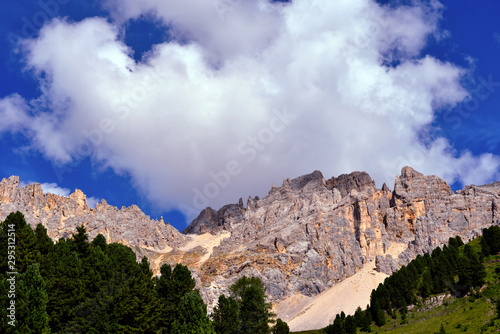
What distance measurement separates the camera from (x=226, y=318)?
83.2 metres

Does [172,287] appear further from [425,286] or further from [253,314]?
[425,286]

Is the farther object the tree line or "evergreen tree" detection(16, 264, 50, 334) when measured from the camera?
the tree line

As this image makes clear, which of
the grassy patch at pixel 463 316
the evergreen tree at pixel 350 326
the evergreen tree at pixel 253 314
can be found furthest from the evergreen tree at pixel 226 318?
the evergreen tree at pixel 350 326

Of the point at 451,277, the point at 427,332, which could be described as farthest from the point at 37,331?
the point at 451,277

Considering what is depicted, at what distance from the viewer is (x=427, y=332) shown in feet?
293

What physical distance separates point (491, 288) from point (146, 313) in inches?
2645

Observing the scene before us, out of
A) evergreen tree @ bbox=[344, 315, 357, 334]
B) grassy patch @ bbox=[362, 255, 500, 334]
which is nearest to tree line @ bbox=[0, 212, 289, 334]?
grassy patch @ bbox=[362, 255, 500, 334]

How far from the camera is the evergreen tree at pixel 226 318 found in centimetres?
8238

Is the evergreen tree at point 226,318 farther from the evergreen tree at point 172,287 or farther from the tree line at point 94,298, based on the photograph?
the evergreen tree at point 172,287

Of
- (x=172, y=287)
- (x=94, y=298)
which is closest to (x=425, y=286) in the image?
(x=172, y=287)

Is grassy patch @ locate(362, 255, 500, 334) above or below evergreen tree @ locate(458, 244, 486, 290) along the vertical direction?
below

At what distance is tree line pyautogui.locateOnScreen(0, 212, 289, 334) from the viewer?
190ft

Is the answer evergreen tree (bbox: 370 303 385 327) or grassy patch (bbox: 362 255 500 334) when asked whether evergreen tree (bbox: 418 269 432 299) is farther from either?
evergreen tree (bbox: 370 303 385 327)

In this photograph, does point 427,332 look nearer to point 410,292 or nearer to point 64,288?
point 410,292
